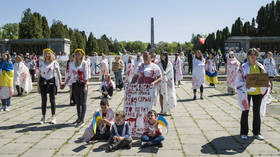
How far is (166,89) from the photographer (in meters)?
7.77

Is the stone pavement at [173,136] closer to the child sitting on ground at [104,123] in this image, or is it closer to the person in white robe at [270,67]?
the child sitting on ground at [104,123]

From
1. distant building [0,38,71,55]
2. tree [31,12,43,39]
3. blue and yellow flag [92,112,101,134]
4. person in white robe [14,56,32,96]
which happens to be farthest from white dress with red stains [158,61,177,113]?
tree [31,12,43,39]

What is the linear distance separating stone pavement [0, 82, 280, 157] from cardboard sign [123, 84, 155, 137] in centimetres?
45

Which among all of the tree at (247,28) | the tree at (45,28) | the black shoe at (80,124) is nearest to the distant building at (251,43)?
the black shoe at (80,124)

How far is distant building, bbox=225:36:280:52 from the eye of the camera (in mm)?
26109

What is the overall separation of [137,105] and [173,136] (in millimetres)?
947

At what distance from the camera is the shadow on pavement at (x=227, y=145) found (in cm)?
471

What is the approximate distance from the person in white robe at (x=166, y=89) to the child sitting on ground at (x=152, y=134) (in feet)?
8.60

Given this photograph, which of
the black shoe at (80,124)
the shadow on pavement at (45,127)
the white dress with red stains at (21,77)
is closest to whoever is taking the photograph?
the shadow on pavement at (45,127)

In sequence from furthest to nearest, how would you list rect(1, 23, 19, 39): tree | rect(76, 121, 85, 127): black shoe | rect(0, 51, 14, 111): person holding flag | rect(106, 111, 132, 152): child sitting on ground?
rect(1, 23, 19, 39): tree, rect(0, 51, 14, 111): person holding flag, rect(76, 121, 85, 127): black shoe, rect(106, 111, 132, 152): child sitting on ground

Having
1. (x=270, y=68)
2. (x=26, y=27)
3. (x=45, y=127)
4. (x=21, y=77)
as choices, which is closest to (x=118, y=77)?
(x=21, y=77)

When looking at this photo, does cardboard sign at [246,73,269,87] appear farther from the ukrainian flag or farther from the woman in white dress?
the ukrainian flag

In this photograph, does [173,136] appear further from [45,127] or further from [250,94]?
[45,127]

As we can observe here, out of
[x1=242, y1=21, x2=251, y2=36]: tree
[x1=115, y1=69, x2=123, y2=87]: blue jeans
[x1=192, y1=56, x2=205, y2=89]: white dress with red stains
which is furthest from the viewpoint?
[x1=242, y1=21, x2=251, y2=36]: tree
